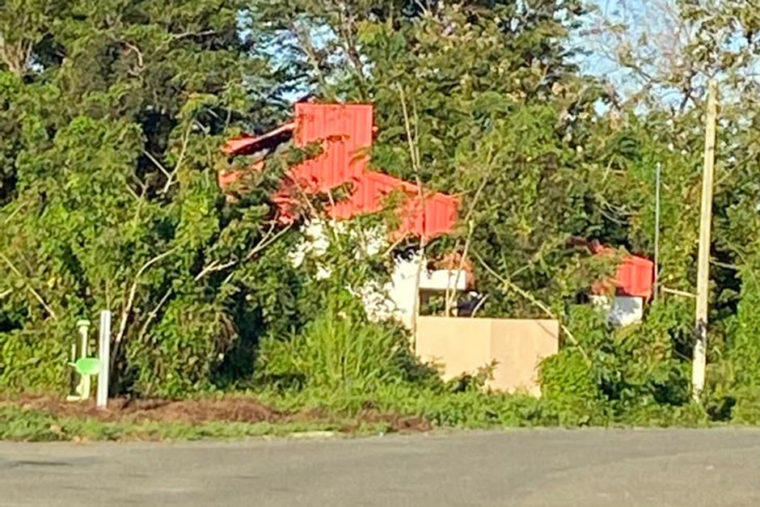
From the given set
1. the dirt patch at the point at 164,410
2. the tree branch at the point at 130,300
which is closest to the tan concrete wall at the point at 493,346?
the dirt patch at the point at 164,410

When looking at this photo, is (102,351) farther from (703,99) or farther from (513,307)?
(703,99)

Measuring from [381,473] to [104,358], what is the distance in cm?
934

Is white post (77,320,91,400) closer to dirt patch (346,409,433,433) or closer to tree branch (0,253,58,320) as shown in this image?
tree branch (0,253,58,320)

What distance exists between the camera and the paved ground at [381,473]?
1514cm

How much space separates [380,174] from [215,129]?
9.54 metres

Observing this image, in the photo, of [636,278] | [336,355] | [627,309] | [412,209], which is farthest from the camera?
[627,309]

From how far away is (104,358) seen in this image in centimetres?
2594

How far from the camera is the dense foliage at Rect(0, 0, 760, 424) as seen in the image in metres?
28.4

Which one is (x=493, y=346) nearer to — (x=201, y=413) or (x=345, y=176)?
(x=345, y=176)

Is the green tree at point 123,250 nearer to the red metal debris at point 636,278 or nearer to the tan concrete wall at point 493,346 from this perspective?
the tan concrete wall at point 493,346

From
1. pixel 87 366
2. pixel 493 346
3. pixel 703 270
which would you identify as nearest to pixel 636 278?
pixel 703 270

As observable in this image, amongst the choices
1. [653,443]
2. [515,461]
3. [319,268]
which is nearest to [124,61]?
[319,268]

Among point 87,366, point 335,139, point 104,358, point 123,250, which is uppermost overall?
point 335,139

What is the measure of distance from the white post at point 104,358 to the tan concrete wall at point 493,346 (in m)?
8.09
